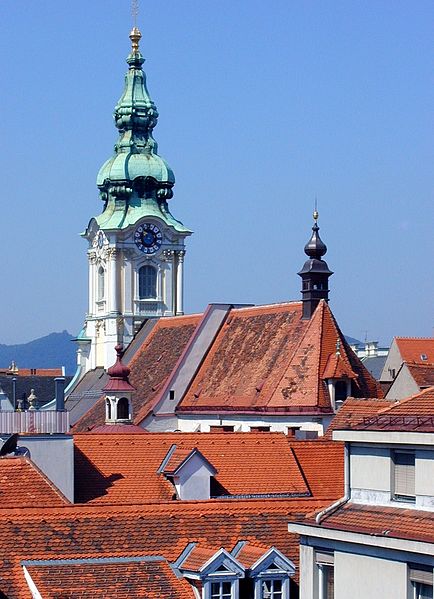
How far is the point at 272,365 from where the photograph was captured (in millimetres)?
81188

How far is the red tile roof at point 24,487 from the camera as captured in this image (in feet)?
132

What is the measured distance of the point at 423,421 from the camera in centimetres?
3022

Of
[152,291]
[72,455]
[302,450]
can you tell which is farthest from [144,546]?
[152,291]

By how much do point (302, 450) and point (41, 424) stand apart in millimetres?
9264

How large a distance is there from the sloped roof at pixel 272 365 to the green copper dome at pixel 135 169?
2434 cm

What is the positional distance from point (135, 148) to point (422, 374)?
43.8m

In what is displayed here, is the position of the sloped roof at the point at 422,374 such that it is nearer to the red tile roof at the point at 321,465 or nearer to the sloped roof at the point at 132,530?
the red tile roof at the point at 321,465

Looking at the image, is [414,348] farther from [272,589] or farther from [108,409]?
[272,589]

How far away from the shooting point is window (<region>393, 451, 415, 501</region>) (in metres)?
30.2

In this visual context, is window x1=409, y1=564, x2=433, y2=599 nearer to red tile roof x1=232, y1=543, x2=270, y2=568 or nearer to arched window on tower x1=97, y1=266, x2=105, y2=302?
red tile roof x1=232, y1=543, x2=270, y2=568

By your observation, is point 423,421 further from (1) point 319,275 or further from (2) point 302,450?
(1) point 319,275

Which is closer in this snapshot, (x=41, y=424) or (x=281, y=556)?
(x=281, y=556)

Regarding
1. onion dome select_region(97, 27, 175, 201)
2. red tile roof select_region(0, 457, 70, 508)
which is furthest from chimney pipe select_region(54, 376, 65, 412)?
onion dome select_region(97, 27, 175, 201)

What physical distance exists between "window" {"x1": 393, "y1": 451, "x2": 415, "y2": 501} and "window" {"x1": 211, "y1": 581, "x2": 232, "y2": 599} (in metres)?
4.61
